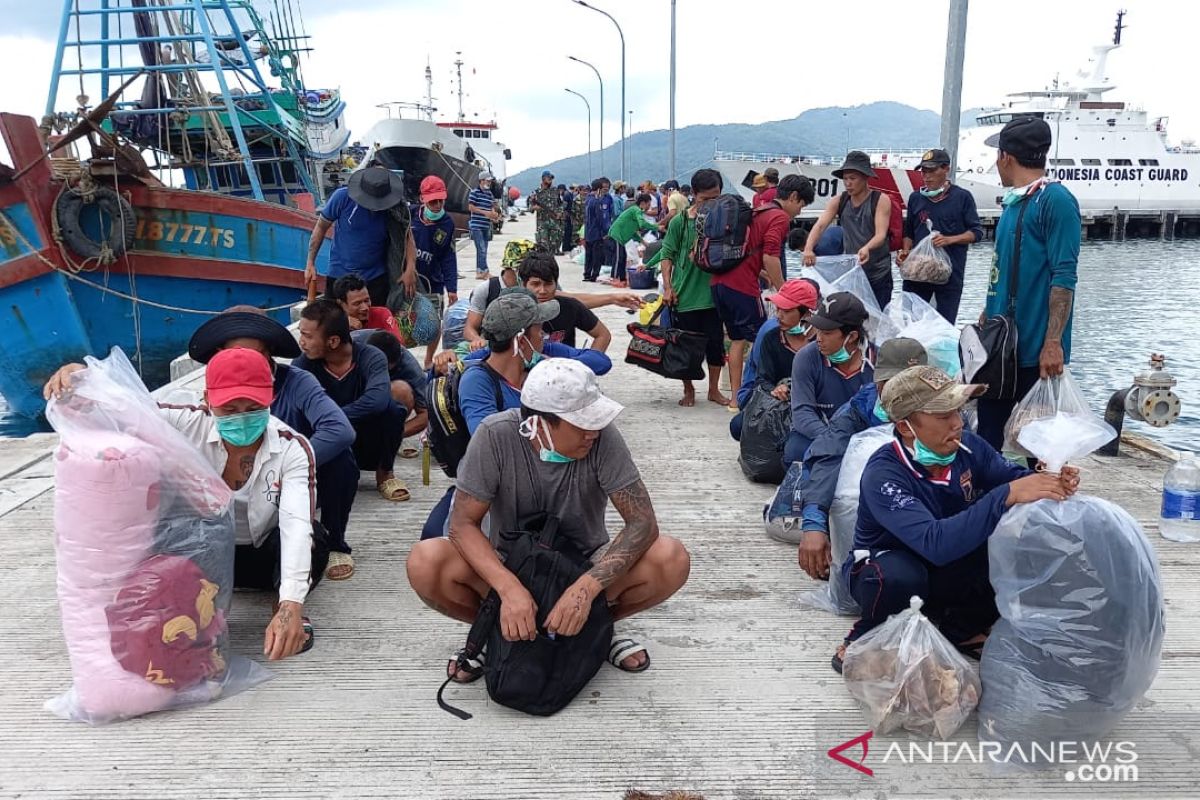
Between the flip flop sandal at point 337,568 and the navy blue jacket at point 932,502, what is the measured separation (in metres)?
2.02

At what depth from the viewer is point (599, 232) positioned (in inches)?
543

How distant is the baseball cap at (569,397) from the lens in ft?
8.51

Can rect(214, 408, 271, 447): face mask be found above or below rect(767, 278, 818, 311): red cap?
below

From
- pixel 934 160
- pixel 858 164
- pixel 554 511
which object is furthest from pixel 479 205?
pixel 554 511

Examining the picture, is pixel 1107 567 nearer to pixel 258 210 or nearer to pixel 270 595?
pixel 270 595

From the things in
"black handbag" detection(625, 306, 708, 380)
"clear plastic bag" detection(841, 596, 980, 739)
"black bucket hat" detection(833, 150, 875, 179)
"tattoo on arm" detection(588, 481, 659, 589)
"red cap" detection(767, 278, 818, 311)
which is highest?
"black bucket hat" detection(833, 150, 875, 179)

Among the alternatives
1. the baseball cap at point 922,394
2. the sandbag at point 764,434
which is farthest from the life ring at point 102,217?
the baseball cap at point 922,394

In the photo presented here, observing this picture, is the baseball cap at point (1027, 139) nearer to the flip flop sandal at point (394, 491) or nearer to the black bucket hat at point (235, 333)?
the black bucket hat at point (235, 333)

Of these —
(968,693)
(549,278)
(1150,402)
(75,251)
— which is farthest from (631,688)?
(75,251)

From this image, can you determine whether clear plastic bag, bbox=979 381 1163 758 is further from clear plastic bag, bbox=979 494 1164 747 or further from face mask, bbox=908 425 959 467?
face mask, bbox=908 425 959 467

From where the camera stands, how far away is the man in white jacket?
2805 mm

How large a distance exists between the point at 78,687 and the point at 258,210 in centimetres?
834

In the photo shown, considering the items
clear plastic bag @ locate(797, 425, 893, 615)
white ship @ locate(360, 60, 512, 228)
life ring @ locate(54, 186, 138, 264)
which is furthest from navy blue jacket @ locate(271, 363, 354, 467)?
white ship @ locate(360, 60, 512, 228)

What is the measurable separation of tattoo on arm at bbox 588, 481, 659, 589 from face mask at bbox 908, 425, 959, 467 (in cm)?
79
